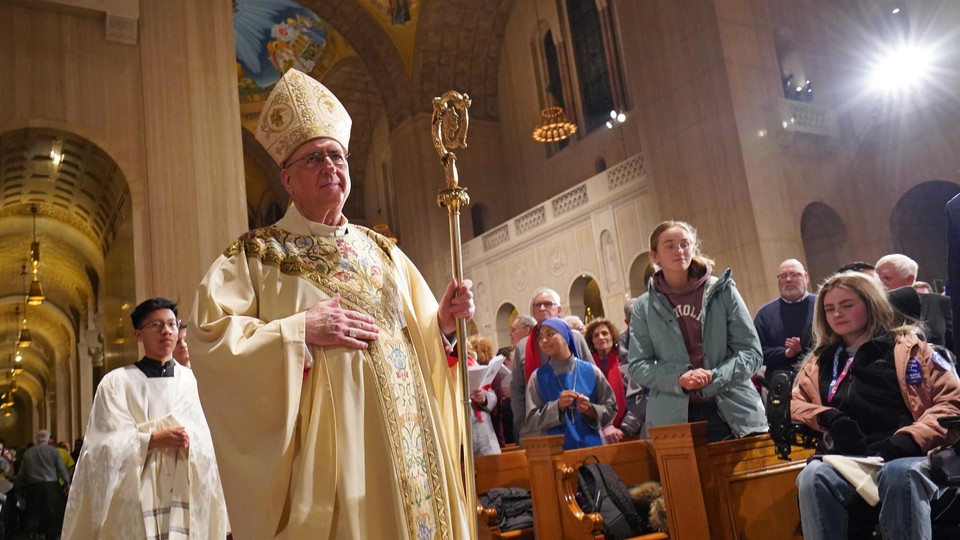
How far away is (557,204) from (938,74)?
781cm

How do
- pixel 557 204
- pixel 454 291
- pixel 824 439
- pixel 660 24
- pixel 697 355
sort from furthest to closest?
1. pixel 557 204
2. pixel 660 24
3. pixel 697 355
4. pixel 824 439
5. pixel 454 291

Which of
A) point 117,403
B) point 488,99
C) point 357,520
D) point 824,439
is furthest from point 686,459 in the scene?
point 488,99

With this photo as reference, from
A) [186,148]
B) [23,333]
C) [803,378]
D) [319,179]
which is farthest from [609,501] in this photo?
[23,333]

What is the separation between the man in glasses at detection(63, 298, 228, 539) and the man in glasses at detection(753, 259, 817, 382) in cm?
392

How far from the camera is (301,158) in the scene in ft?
8.77

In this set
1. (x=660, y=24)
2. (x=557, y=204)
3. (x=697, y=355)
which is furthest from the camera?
(x=557, y=204)

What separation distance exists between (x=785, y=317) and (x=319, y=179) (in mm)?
4367

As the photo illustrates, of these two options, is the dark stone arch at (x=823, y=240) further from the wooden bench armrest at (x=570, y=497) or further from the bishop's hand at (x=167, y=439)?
the bishop's hand at (x=167, y=439)

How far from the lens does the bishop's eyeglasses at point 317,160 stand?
2643mm

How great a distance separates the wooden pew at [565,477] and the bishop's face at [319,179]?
209 cm

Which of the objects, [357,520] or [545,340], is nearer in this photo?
[357,520]

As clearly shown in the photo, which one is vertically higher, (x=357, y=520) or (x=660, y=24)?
(x=660, y=24)

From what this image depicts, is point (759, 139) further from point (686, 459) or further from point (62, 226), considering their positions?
point (62, 226)

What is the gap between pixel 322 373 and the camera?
241cm
